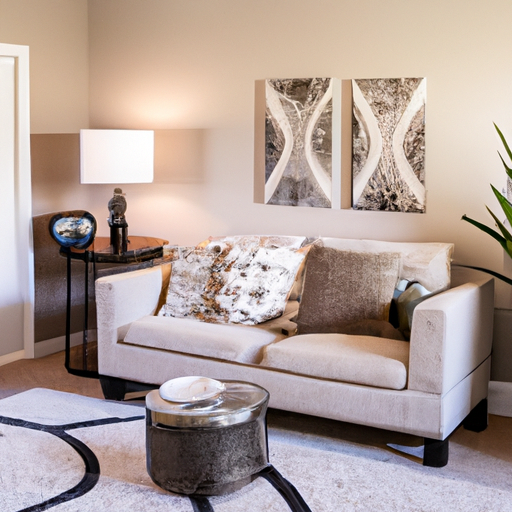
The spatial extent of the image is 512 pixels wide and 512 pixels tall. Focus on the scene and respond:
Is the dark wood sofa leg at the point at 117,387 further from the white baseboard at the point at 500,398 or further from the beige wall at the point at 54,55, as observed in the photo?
the beige wall at the point at 54,55

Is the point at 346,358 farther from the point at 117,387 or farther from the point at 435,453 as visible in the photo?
the point at 117,387

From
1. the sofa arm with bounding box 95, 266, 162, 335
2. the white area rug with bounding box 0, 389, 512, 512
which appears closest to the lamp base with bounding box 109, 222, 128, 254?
the sofa arm with bounding box 95, 266, 162, 335

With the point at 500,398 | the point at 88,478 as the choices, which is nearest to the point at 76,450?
the point at 88,478

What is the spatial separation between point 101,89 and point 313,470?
10.2ft

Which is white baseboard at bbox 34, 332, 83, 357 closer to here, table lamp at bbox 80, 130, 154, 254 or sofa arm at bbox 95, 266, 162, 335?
table lamp at bbox 80, 130, 154, 254

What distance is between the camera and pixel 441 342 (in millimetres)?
2664

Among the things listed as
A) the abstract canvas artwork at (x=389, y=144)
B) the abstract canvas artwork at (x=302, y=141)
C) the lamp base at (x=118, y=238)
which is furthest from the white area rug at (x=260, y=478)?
the abstract canvas artwork at (x=302, y=141)

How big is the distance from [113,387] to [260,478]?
3.72 feet

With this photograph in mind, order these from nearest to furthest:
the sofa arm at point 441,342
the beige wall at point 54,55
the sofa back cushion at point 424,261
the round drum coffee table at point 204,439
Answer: the round drum coffee table at point 204,439 → the sofa arm at point 441,342 → the sofa back cushion at point 424,261 → the beige wall at point 54,55

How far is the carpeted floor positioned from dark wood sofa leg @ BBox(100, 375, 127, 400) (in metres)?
0.05

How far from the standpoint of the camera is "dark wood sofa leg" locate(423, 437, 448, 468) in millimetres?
2744

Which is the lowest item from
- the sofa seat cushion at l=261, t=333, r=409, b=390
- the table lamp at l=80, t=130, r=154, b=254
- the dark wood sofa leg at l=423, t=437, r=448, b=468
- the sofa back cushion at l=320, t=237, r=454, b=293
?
the dark wood sofa leg at l=423, t=437, r=448, b=468

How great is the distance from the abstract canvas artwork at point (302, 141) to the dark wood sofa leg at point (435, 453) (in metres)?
1.62

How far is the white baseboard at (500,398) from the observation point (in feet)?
11.3
